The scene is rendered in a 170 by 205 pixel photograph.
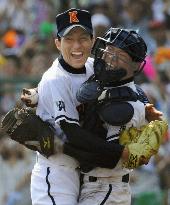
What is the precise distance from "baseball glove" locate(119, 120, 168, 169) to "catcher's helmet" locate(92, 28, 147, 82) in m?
0.37

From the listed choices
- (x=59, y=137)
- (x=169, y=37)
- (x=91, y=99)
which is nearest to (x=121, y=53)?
(x=91, y=99)

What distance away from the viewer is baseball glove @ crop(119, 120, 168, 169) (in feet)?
14.6

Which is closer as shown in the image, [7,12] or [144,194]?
[144,194]

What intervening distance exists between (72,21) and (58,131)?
29.2 inches

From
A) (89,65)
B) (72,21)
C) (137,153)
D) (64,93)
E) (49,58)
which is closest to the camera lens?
(137,153)

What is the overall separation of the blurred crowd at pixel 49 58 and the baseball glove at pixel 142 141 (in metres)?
3.64

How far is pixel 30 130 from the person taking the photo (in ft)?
15.4

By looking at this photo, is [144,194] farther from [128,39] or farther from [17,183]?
[128,39]

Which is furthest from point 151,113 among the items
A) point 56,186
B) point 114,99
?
point 56,186

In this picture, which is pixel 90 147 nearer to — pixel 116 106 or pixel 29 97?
pixel 116 106

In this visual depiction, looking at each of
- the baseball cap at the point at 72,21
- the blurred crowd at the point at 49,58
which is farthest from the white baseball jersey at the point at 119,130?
the blurred crowd at the point at 49,58

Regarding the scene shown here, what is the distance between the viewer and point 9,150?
858 cm

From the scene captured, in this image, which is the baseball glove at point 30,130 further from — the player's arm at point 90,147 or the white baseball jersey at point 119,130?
the white baseball jersey at point 119,130

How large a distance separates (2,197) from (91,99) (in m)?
4.40
